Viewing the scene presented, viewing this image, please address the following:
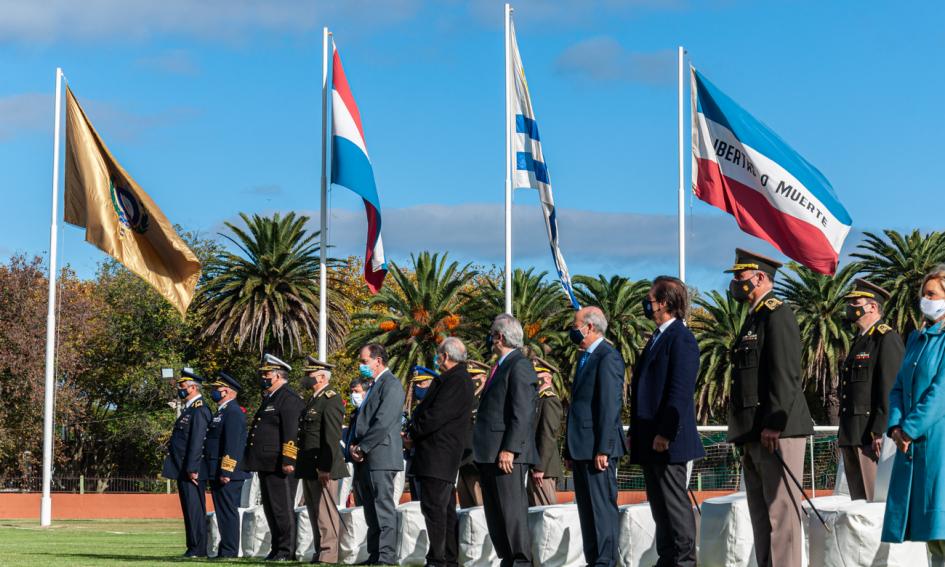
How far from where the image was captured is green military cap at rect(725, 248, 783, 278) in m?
8.89

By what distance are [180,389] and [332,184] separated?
5508mm

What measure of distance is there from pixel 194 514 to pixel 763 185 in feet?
24.6

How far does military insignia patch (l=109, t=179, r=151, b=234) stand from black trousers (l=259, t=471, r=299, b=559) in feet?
19.1

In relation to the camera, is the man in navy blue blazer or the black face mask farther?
the black face mask

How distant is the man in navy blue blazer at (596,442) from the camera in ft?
31.6

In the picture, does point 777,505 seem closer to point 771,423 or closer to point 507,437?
point 771,423

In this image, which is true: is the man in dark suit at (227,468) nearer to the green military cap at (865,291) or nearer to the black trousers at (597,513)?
the black trousers at (597,513)

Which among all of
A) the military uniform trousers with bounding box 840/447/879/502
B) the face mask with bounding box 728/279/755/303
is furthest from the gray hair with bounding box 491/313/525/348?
the military uniform trousers with bounding box 840/447/879/502

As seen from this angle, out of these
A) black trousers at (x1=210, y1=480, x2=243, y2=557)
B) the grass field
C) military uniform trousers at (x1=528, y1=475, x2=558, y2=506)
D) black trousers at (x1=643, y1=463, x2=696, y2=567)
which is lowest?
the grass field

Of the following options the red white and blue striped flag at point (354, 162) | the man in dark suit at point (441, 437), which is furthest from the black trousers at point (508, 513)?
the red white and blue striped flag at point (354, 162)

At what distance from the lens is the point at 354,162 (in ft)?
66.6

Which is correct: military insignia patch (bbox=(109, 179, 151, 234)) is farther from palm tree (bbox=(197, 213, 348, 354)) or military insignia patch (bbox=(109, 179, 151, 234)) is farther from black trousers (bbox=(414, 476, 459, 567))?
palm tree (bbox=(197, 213, 348, 354))

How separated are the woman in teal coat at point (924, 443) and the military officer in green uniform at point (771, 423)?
0.76 meters

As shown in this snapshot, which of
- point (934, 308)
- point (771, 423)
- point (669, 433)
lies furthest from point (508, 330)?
point (934, 308)
